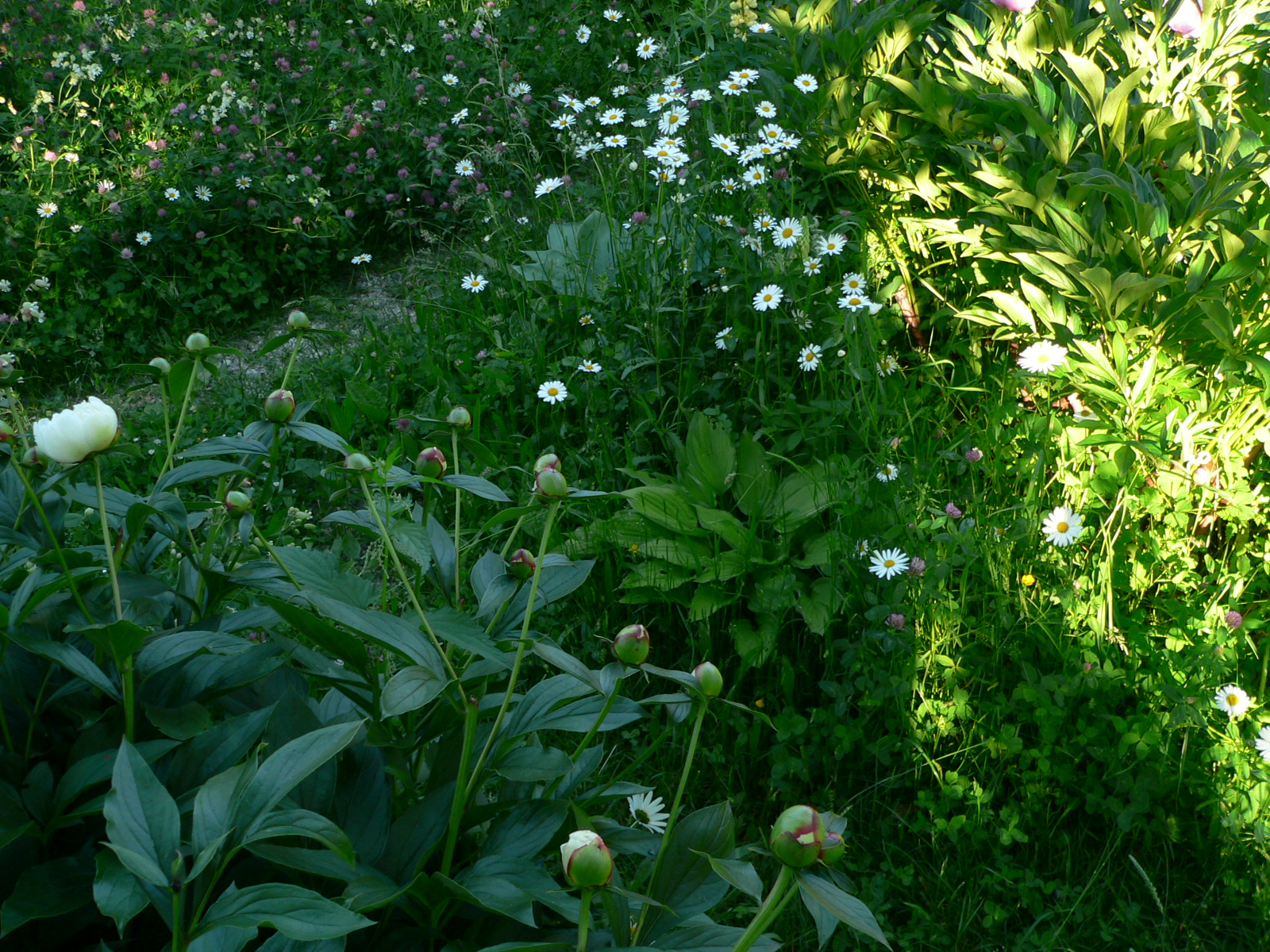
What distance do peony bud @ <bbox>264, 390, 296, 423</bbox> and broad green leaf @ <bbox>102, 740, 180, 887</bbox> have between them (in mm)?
372

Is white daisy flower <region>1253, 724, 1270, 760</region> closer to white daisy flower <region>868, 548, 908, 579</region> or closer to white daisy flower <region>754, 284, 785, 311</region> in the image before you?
white daisy flower <region>868, 548, 908, 579</region>

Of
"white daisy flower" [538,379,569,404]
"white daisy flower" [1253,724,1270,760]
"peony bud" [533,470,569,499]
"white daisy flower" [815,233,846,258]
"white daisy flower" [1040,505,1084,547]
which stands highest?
"peony bud" [533,470,569,499]

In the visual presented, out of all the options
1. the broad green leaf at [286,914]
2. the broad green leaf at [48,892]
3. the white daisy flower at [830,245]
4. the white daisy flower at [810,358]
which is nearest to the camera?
the broad green leaf at [286,914]

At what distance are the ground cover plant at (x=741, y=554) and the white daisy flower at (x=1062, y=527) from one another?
0.01 meters

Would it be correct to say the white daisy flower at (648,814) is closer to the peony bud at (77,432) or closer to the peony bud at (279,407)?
the peony bud at (279,407)

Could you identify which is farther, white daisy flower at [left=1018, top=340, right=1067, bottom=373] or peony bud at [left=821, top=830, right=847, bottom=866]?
white daisy flower at [left=1018, top=340, right=1067, bottom=373]

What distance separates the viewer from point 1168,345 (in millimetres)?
2195

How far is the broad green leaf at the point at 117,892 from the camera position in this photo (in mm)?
762

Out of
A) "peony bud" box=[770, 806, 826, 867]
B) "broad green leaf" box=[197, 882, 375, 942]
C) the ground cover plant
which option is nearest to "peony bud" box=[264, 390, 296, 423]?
the ground cover plant

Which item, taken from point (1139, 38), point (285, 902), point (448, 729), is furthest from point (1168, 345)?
point (285, 902)

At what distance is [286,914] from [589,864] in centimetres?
23

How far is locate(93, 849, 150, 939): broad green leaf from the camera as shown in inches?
30.0

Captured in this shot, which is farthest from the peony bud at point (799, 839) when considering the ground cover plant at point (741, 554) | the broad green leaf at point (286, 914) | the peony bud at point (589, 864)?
the broad green leaf at point (286, 914)

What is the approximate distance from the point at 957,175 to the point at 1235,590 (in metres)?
1.30
